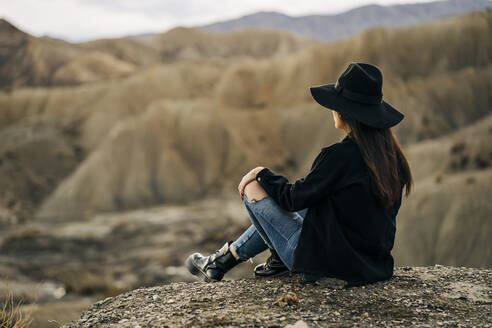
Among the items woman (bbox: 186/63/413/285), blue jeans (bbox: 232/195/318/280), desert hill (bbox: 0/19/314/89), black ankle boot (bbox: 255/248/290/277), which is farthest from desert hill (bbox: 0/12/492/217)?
woman (bbox: 186/63/413/285)

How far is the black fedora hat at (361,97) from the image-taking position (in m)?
3.34

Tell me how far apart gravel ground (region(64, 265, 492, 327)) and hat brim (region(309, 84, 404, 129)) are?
1175 millimetres

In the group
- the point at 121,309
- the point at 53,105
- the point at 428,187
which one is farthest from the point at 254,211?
the point at 53,105

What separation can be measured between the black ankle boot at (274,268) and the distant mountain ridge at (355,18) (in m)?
12.8

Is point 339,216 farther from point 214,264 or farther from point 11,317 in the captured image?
point 11,317

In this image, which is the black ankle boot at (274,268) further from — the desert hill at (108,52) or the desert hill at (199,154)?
the desert hill at (108,52)

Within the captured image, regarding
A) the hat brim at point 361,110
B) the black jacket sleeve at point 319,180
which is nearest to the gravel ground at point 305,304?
the black jacket sleeve at point 319,180

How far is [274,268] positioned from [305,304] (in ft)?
2.09

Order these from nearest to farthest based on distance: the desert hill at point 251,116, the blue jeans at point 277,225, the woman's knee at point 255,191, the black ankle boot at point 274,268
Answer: the blue jeans at point 277,225 < the woman's knee at point 255,191 < the black ankle boot at point 274,268 < the desert hill at point 251,116

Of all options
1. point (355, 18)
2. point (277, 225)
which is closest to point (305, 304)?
point (277, 225)

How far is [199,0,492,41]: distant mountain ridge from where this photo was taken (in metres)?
Result: 17.7

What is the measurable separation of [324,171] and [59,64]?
6982 cm

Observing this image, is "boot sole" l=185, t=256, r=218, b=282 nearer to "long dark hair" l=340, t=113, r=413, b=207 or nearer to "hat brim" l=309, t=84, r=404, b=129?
"long dark hair" l=340, t=113, r=413, b=207

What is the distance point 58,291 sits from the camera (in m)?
19.2
